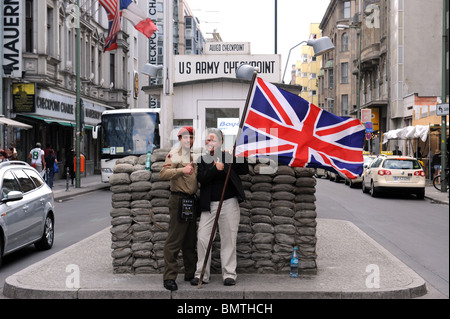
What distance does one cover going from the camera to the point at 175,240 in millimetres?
7145

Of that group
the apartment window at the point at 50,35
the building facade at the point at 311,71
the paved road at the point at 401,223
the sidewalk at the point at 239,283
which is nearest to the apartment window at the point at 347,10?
the building facade at the point at 311,71

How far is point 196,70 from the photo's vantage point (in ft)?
40.6

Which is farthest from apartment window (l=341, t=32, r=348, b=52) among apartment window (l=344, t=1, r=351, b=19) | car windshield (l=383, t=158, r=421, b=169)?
car windshield (l=383, t=158, r=421, b=169)

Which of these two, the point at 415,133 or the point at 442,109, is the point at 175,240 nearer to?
the point at 442,109

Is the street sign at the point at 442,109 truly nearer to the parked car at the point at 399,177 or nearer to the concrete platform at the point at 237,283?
the parked car at the point at 399,177

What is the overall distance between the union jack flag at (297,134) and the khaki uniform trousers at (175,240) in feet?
3.36

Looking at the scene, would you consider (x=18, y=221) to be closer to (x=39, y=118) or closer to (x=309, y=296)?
(x=309, y=296)

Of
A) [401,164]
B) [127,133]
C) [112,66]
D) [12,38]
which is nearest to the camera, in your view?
[401,164]

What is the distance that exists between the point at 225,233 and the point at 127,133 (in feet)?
67.9

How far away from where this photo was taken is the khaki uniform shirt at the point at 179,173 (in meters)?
6.98

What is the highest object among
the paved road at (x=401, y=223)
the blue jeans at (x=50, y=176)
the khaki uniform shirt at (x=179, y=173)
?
the khaki uniform shirt at (x=179, y=173)

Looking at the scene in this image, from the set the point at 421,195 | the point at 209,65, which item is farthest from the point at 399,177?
the point at 209,65

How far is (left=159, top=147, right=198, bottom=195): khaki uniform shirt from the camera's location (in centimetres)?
698

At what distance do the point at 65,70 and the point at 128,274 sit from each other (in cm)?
2972
